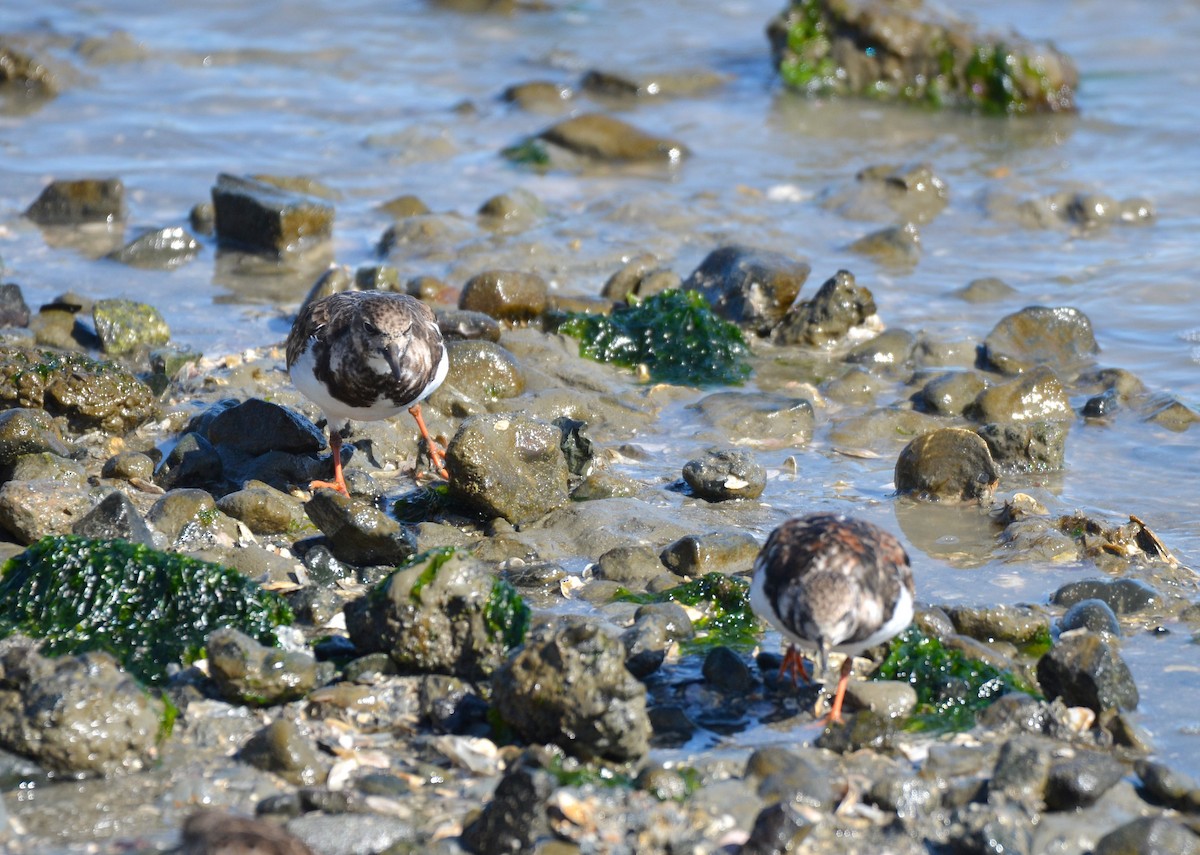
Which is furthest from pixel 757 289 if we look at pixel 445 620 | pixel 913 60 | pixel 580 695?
pixel 913 60

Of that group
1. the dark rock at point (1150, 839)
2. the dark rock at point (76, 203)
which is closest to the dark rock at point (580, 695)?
the dark rock at point (1150, 839)

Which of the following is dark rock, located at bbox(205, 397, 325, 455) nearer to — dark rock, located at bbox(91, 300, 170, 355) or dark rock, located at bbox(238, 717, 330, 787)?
dark rock, located at bbox(91, 300, 170, 355)

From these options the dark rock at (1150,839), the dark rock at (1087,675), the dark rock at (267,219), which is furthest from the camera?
the dark rock at (267,219)

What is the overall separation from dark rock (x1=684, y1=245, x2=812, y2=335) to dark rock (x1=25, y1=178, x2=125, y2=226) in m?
4.84

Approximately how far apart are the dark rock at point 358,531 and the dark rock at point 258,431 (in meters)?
1.17

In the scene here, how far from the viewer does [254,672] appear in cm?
436

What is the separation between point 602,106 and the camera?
1457 cm

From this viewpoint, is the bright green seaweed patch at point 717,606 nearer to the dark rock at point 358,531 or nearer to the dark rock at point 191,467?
the dark rock at point 358,531

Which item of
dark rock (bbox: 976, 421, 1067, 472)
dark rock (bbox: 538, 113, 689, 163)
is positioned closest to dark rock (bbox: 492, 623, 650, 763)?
dark rock (bbox: 976, 421, 1067, 472)

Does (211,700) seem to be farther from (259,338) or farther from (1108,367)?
(1108,367)

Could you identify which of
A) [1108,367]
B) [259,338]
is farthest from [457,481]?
[1108,367]

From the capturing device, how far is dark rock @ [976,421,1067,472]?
22.4ft

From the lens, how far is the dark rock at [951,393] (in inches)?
296

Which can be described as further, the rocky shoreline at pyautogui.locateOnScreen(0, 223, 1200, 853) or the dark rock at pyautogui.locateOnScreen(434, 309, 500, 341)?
the dark rock at pyautogui.locateOnScreen(434, 309, 500, 341)
